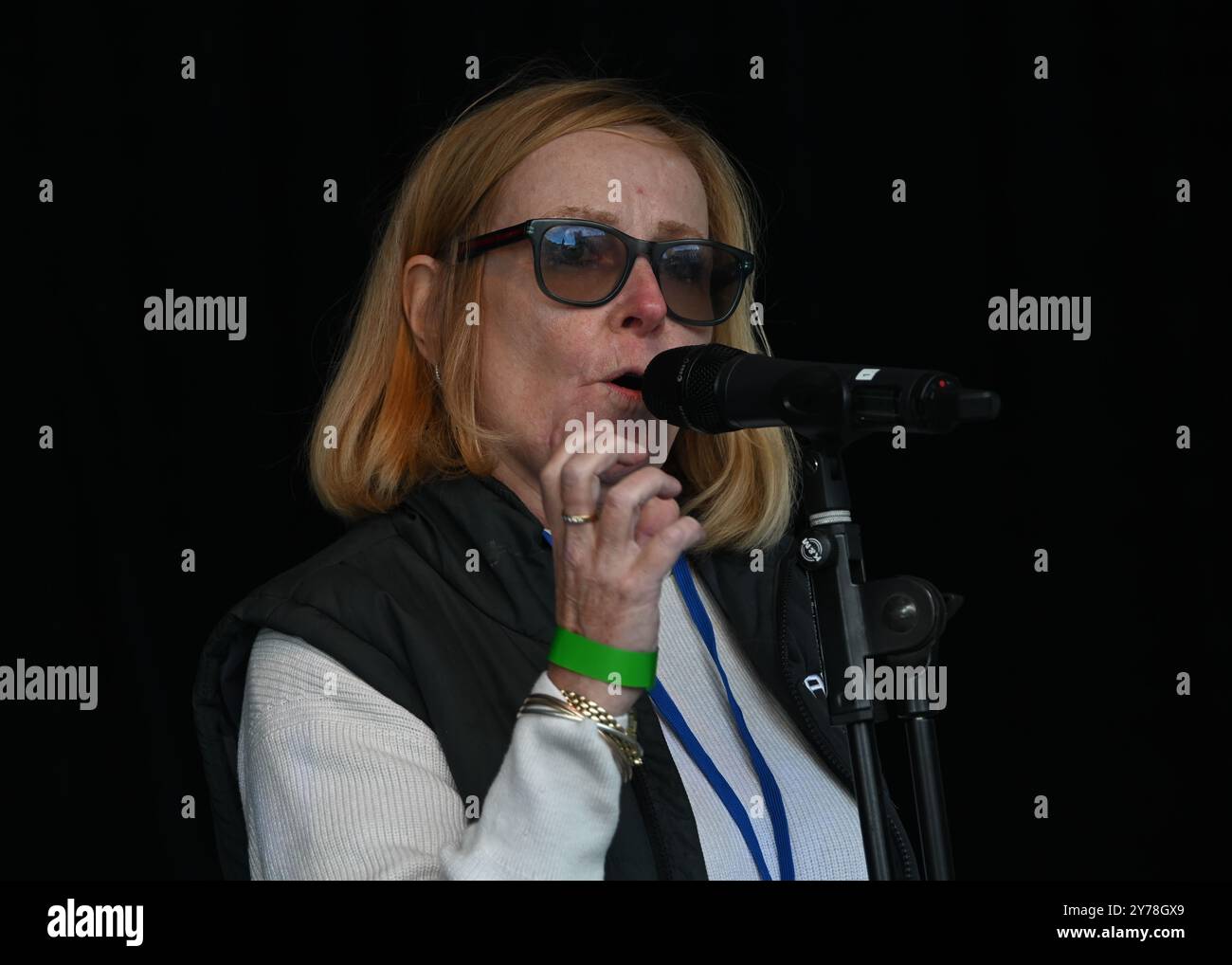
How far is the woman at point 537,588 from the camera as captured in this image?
109 centimetres

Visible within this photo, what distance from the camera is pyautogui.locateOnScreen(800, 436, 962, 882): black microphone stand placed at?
1.02 metres

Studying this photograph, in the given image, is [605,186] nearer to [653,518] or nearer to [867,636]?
[653,518]

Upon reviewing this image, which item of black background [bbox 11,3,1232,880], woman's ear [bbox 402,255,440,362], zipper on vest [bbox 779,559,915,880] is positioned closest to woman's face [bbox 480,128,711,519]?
woman's ear [bbox 402,255,440,362]

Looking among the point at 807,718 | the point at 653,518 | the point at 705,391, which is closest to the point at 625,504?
the point at 653,518

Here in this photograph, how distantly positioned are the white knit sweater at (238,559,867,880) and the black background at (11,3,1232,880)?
0.89 m

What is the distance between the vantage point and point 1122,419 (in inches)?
89.8

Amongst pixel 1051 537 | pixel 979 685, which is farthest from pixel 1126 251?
pixel 979 685

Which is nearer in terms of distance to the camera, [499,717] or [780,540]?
[499,717]

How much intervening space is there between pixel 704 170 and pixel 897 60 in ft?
2.41

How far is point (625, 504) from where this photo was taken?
1.06 m

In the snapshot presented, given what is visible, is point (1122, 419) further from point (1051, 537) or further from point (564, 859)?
point (564, 859)

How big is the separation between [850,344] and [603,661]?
4.54 ft

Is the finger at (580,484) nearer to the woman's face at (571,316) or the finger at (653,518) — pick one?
the finger at (653,518)

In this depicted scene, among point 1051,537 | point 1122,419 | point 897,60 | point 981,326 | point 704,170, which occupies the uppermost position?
point 897,60
